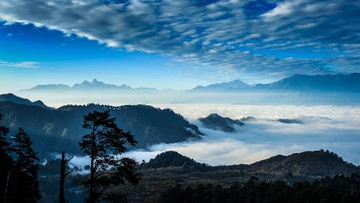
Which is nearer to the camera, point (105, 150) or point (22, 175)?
point (105, 150)

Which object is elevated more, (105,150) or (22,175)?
(105,150)

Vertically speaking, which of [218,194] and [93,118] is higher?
[93,118]

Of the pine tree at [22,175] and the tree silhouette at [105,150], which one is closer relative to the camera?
the tree silhouette at [105,150]

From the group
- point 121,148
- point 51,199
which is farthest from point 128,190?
point 121,148

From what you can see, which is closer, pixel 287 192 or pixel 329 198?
pixel 329 198

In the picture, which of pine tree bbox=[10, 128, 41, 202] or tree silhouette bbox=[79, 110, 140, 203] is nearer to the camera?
tree silhouette bbox=[79, 110, 140, 203]

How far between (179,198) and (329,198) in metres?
51.0

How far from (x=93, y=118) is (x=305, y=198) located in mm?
68200

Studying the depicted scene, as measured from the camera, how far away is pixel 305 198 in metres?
72.8

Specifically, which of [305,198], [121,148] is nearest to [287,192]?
[305,198]

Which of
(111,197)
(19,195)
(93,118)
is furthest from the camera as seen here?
(19,195)

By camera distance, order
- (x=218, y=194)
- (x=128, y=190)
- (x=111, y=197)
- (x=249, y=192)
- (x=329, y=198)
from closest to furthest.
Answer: (x=111, y=197) < (x=329, y=198) < (x=249, y=192) < (x=218, y=194) < (x=128, y=190)

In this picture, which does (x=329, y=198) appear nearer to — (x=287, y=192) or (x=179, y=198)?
(x=287, y=192)

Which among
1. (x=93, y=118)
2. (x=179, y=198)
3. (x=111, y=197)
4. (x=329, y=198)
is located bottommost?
(x=179, y=198)
